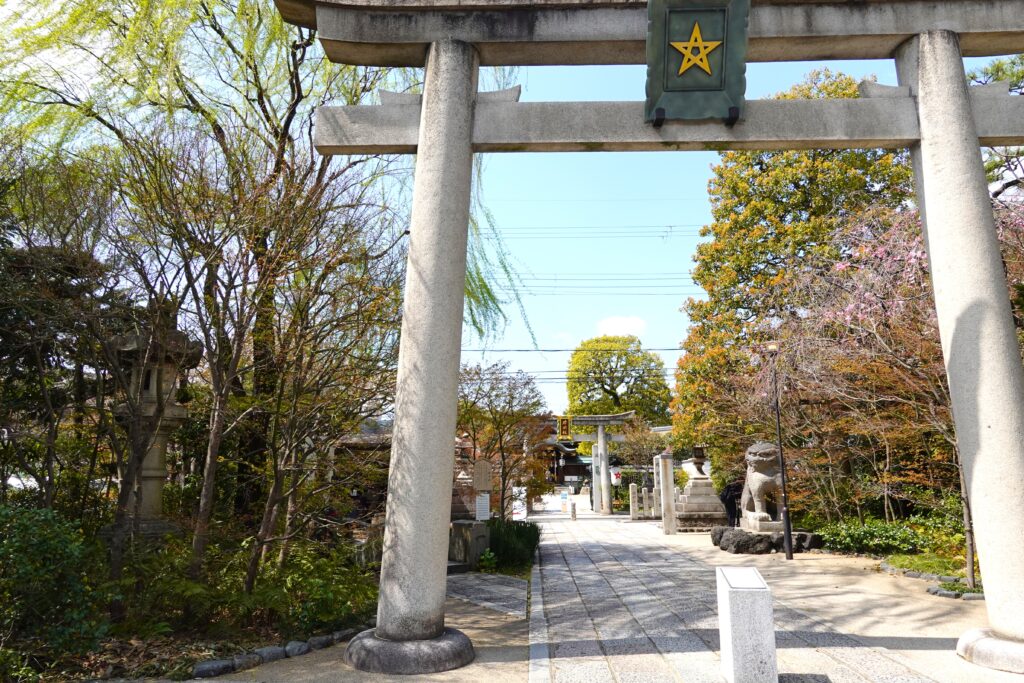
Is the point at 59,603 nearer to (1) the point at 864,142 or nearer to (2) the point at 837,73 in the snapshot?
(1) the point at 864,142

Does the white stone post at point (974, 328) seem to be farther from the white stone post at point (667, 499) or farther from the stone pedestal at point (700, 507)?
the stone pedestal at point (700, 507)

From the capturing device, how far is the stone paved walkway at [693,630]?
4.59m

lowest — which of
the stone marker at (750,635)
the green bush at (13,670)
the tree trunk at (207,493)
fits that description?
the green bush at (13,670)

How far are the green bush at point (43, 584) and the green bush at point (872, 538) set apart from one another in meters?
12.0

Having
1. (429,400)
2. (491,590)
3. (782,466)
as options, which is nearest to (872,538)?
(782,466)

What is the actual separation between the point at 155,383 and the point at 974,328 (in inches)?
329

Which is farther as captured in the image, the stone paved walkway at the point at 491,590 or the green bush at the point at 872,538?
the green bush at the point at 872,538

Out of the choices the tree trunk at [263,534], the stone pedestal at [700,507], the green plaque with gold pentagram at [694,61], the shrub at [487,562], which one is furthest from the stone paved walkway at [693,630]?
the stone pedestal at [700,507]

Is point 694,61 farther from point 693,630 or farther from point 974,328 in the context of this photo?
point 693,630

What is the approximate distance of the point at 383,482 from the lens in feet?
29.3

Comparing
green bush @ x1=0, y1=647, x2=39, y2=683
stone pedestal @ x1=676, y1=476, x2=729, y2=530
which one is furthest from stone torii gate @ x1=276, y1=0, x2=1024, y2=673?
stone pedestal @ x1=676, y1=476, x2=729, y2=530

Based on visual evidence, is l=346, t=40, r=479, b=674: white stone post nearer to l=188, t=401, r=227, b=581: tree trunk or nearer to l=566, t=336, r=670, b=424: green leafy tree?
l=188, t=401, r=227, b=581: tree trunk

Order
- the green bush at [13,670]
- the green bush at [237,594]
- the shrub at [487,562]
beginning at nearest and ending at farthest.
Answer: the green bush at [13,670], the green bush at [237,594], the shrub at [487,562]

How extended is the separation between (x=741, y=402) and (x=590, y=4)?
12344 mm
